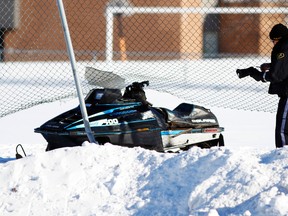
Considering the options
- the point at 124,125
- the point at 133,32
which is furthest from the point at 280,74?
the point at 133,32

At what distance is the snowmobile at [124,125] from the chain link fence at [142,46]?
127 centimetres

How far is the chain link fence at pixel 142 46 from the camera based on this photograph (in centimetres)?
1434

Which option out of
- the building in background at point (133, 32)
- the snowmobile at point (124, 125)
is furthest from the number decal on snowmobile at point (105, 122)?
the building in background at point (133, 32)

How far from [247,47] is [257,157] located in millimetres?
25985

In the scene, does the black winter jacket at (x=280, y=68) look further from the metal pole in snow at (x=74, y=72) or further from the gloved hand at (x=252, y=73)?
the metal pole in snow at (x=74, y=72)

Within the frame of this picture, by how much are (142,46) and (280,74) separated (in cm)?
2039

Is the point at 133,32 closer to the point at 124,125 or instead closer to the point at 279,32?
the point at 124,125

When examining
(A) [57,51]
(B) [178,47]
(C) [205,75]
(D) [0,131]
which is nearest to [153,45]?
(B) [178,47]

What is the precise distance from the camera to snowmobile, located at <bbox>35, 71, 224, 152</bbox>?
6.64 m

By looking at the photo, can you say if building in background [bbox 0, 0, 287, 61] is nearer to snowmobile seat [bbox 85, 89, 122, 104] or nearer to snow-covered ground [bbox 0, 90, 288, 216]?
snowmobile seat [bbox 85, 89, 122, 104]

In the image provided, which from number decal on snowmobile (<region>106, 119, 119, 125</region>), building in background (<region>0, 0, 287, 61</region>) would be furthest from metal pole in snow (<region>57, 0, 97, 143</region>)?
building in background (<region>0, 0, 287, 61</region>)

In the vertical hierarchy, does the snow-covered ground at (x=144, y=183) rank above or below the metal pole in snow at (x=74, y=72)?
below

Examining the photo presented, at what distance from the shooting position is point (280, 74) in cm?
A: 637

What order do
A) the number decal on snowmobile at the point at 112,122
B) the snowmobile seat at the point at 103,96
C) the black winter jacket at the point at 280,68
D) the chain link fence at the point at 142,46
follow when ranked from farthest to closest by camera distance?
the chain link fence at the point at 142,46, the snowmobile seat at the point at 103,96, the number decal on snowmobile at the point at 112,122, the black winter jacket at the point at 280,68
